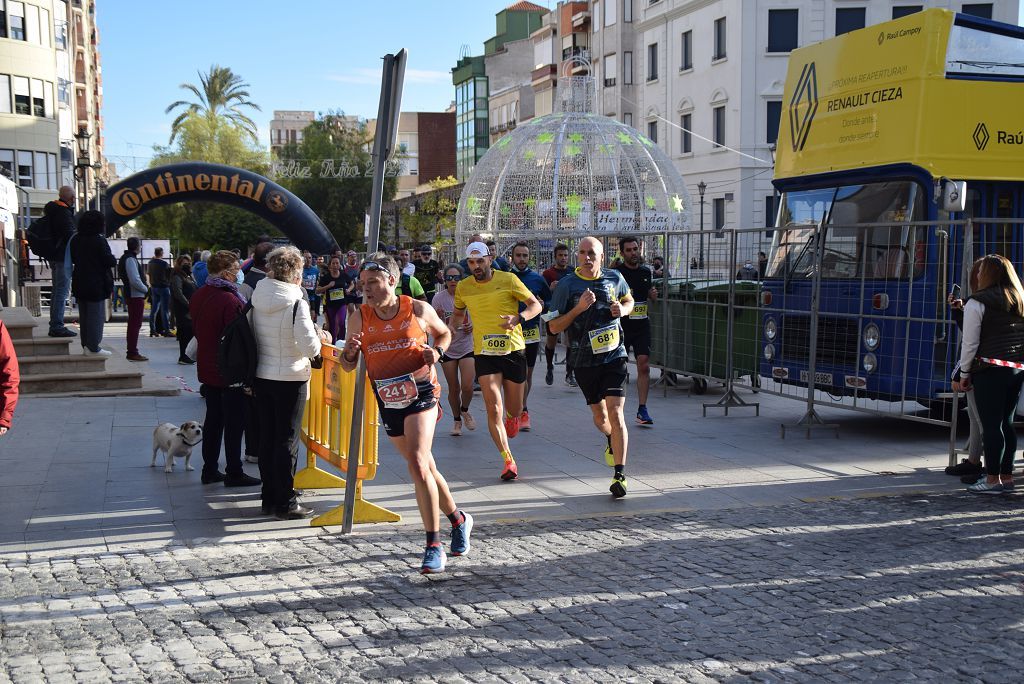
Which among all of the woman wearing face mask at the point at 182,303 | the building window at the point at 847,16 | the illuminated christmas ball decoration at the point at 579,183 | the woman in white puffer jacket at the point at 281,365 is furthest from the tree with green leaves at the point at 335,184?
the woman in white puffer jacket at the point at 281,365

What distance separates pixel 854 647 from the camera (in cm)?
495

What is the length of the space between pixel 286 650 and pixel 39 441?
624cm

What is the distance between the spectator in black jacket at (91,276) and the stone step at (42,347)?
27cm

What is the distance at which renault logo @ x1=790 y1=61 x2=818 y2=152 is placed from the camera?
1246 centimetres

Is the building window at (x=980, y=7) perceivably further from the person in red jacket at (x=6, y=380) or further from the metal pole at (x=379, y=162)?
the person in red jacket at (x=6, y=380)

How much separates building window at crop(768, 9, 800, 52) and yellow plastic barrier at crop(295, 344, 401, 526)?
3946cm

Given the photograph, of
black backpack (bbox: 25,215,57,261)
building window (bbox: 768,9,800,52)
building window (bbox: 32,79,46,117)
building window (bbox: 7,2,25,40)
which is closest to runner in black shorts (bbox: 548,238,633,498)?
black backpack (bbox: 25,215,57,261)

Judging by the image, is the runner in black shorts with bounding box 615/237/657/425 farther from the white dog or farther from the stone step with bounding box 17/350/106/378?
the stone step with bounding box 17/350/106/378

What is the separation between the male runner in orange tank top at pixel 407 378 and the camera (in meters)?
6.21

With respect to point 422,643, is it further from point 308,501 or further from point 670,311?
point 670,311

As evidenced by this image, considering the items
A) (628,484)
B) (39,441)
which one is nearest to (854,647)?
(628,484)

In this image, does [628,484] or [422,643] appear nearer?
[422,643]

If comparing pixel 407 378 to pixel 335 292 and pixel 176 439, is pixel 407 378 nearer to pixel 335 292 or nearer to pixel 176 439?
pixel 176 439

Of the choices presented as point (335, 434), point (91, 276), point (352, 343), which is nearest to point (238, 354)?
point (335, 434)
